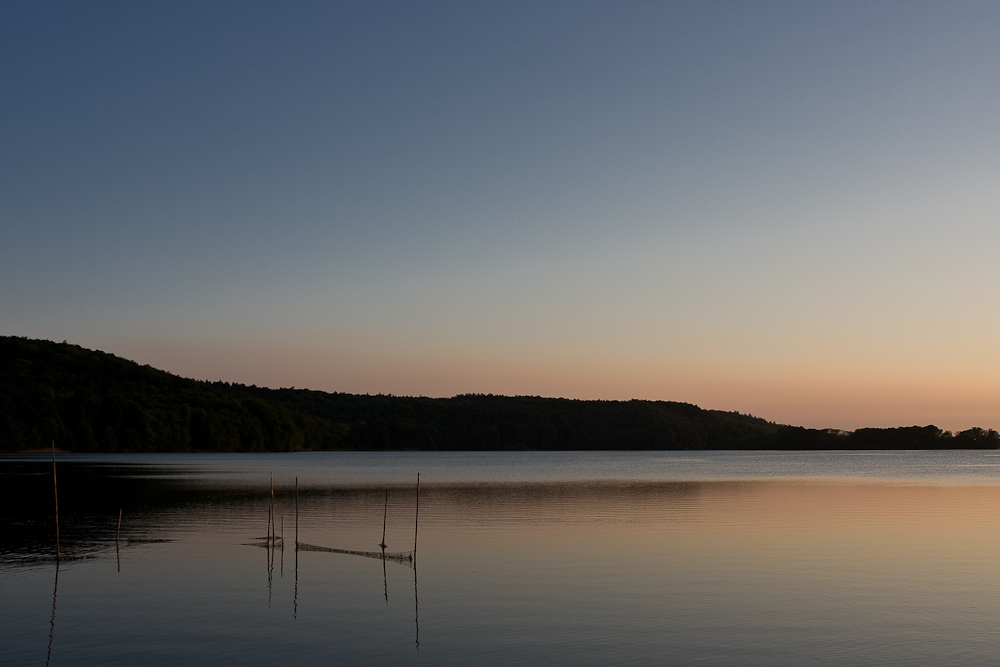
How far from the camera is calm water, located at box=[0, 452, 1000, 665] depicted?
61.3 feet

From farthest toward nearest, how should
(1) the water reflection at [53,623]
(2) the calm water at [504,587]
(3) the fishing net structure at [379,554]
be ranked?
(3) the fishing net structure at [379,554], (2) the calm water at [504,587], (1) the water reflection at [53,623]

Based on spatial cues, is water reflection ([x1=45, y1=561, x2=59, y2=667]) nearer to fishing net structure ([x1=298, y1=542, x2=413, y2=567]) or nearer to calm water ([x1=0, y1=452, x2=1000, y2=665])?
calm water ([x1=0, y1=452, x2=1000, y2=665])

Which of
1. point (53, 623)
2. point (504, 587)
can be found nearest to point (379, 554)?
point (504, 587)

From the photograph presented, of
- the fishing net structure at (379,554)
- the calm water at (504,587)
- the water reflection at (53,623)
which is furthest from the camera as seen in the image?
the fishing net structure at (379,554)

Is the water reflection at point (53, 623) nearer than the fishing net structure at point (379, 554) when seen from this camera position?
Yes

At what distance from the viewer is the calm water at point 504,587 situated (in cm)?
1867

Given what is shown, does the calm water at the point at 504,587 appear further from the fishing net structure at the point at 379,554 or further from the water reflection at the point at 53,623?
the fishing net structure at the point at 379,554

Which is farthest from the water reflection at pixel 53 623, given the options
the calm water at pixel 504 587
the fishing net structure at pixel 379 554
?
the fishing net structure at pixel 379 554

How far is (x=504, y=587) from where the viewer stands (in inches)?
1009

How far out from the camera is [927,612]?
22531 millimetres

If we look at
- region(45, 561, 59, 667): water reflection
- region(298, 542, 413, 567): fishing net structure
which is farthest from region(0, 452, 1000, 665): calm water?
region(298, 542, 413, 567): fishing net structure

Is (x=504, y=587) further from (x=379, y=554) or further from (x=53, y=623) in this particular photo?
(x=53, y=623)

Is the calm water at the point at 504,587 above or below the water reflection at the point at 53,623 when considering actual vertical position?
below

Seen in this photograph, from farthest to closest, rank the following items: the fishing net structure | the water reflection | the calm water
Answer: the fishing net structure < the calm water < the water reflection
